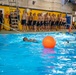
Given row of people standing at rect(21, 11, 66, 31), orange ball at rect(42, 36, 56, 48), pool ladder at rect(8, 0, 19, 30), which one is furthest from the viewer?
row of people standing at rect(21, 11, 66, 31)

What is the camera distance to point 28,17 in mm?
20594

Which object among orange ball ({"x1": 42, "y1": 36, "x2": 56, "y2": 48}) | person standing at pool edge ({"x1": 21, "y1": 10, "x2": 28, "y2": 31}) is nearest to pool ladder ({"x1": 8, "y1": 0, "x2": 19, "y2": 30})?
person standing at pool edge ({"x1": 21, "y1": 10, "x2": 28, "y2": 31})

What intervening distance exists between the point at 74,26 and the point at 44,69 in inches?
990

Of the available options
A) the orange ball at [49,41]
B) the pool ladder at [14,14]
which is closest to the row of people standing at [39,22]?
the pool ladder at [14,14]

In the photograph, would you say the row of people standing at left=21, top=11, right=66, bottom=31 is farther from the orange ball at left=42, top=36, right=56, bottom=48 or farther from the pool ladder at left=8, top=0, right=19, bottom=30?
the orange ball at left=42, top=36, right=56, bottom=48

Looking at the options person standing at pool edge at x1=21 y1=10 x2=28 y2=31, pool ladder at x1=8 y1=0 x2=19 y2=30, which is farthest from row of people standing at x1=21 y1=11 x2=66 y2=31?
pool ladder at x1=8 y1=0 x2=19 y2=30

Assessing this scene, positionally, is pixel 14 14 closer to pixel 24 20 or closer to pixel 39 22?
pixel 24 20

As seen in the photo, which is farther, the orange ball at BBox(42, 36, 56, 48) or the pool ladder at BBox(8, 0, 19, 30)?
the pool ladder at BBox(8, 0, 19, 30)

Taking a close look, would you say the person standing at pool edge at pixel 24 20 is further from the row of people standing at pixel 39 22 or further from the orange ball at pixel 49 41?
the orange ball at pixel 49 41

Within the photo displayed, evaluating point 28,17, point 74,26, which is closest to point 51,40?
point 28,17

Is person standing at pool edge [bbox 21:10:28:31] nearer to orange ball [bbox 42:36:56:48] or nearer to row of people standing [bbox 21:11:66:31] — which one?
row of people standing [bbox 21:11:66:31]

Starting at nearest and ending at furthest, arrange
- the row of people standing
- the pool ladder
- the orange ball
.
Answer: the orange ball → the pool ladder → the row of people standing

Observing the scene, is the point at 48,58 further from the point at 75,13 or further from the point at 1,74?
the point at 75,13

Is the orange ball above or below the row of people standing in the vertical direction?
Result: above
